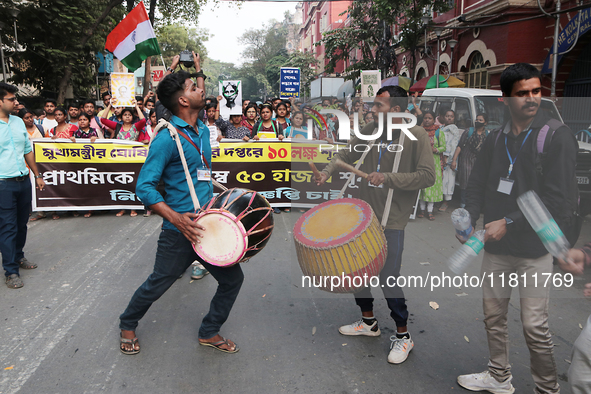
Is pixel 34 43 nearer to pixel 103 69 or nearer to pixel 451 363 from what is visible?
pixel 103 69

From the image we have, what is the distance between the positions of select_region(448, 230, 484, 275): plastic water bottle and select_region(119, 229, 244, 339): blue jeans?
1.51 metres

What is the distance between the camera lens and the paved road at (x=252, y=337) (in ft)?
9.66

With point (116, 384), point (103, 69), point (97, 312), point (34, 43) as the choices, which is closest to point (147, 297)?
point (116, 384)

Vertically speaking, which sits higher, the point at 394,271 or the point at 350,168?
the point at 350,168

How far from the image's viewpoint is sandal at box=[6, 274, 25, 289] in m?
4.58

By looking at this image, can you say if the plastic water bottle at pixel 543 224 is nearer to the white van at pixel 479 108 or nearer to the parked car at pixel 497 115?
the parked car at pixel 497 115

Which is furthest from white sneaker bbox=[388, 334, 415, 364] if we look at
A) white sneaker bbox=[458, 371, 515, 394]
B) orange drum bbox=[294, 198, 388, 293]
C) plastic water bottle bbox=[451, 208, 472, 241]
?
plastic water bottle bbox=[451, 208, 472, 241]

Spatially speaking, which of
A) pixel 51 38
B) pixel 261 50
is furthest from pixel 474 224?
pixel 261 50

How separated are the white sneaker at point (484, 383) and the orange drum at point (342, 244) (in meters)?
0.90

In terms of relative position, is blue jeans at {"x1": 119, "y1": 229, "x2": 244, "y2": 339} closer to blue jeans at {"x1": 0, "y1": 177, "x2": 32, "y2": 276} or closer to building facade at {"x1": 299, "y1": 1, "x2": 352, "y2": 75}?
blue jeans at {"x1": 0, "y1": 177, "x2": 32, "y2": 276}

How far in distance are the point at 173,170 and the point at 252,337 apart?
1.48 m

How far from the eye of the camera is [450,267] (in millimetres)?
2807

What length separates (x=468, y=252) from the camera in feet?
8.38

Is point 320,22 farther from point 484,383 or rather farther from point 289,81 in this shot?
point 484,383
